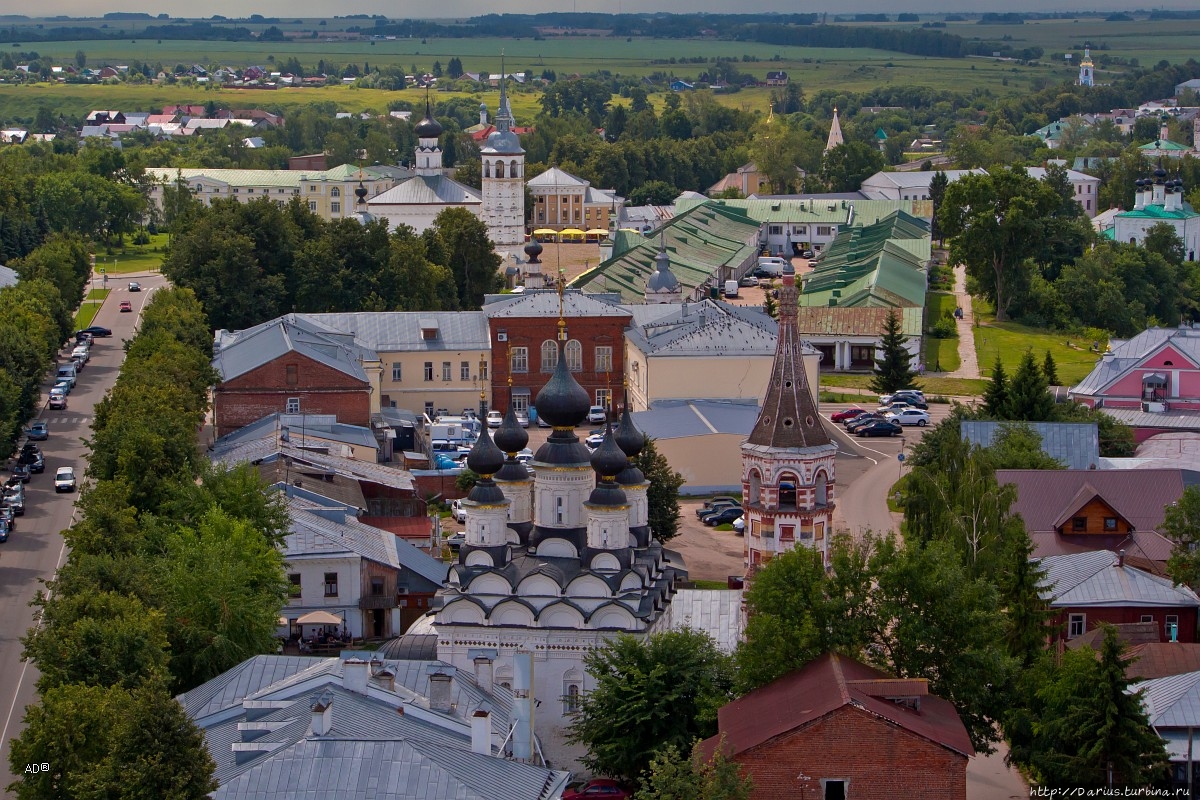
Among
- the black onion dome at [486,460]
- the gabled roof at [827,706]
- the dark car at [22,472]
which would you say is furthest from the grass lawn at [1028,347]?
the gabled roof at [827,706]

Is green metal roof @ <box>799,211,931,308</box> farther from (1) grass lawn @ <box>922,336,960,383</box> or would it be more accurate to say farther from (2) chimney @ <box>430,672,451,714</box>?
(2) chimney @ <box>430,672,451,714</box>

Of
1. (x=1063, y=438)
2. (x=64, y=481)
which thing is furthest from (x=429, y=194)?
(x=1063, y=438)

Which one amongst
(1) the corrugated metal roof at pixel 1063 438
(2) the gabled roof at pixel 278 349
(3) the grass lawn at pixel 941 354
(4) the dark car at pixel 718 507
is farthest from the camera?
(3) the grass lawn at pixel 941 354

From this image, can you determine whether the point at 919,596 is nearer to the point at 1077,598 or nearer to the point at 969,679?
the point at 969,679

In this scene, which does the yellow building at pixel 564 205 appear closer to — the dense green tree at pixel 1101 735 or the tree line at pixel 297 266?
the tree line at pixel 297 266

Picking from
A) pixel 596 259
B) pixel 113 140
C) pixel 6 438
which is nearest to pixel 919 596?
pixel 6 438
